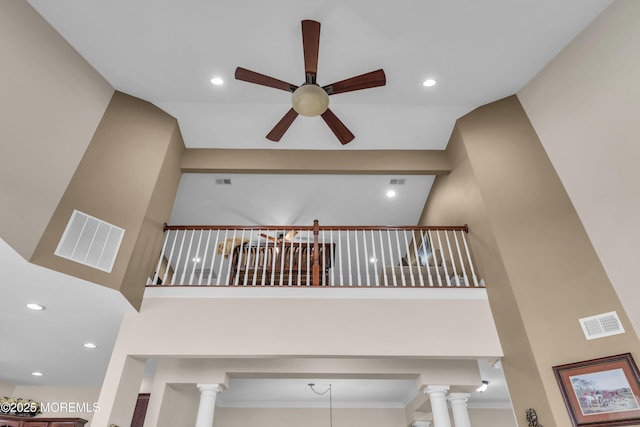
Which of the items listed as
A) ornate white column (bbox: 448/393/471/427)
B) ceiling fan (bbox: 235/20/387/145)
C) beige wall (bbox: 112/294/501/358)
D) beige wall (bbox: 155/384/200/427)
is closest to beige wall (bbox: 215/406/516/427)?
beige wall (bbox: 155/384/200/427)

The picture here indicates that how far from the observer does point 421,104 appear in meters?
5.18

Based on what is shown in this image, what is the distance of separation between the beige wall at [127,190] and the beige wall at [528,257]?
4.06m

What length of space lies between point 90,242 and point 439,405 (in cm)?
465

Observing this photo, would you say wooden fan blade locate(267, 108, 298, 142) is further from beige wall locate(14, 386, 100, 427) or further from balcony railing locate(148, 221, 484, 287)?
beige wall locate(14, 386, 100, 427)

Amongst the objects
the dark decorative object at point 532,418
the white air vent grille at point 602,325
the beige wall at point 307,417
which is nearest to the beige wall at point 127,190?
the dark decorative object at point 532,418

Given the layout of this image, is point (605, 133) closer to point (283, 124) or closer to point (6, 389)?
point (283, 124)

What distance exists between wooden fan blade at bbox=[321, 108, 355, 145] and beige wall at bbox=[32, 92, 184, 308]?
7.54 feet

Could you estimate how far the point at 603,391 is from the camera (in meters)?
3.05

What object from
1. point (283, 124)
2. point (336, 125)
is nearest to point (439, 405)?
point (336, 125)

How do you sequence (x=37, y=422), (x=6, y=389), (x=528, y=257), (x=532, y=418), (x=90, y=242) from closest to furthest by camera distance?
(x=532, y=418) < (x=90, y=242) < (x=528, y=257) < (x=37, y=422) < (x=6, y=389)

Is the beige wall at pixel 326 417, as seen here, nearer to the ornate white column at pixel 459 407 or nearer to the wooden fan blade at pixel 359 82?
the ornate white column at pixel 459 407

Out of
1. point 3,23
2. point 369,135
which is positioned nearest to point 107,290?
point 3,23

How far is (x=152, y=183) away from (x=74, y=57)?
1.62 meters

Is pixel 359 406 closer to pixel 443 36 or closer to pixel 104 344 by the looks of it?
pixel 104 344
